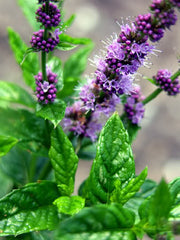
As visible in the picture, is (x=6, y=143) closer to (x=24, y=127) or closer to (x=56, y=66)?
(x=24, y=127)

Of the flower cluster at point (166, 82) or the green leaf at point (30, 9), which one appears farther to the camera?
the green leaf at point (30, 9)

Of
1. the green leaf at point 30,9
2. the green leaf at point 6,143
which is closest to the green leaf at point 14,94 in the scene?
the green leaf at point 30,9

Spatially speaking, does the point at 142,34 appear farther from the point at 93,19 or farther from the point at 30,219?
the point at 93,19

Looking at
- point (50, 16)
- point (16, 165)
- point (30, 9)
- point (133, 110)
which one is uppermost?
point (30, 9)

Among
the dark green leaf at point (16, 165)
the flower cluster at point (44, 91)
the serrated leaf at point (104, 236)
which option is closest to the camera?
the serrated leaf at point (104, 236)

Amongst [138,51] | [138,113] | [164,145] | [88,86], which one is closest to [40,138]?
[88,86]

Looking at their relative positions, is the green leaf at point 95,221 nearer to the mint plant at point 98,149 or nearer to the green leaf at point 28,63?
the mint plant at point 98,149

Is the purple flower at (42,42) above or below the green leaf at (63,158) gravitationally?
above

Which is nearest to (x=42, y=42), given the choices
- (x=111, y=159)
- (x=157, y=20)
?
A: (x=157, y=20)
